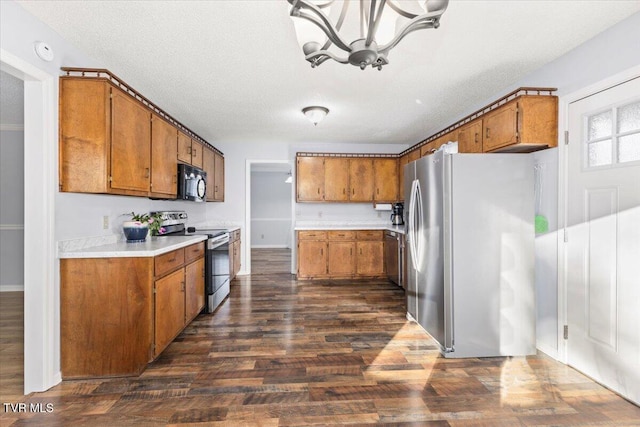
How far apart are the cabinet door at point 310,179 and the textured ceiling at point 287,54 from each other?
1.41 metres

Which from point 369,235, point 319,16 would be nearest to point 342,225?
point 369,235

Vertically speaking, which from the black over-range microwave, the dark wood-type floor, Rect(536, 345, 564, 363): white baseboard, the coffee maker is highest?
the black over-range microwave

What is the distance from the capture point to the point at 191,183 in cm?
372

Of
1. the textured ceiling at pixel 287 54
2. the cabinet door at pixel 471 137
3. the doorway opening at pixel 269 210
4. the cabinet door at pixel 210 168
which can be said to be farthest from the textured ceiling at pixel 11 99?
the doorway opening at pixel 269 210

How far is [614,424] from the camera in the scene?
5.63 feet

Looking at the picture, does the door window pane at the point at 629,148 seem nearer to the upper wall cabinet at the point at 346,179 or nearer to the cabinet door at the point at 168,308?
the cabinet door at the point at 168,308

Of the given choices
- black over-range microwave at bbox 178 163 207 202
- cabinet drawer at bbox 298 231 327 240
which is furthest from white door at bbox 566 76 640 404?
black over-range microwave at bbox 178 163 207 202

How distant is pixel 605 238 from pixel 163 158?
378cm

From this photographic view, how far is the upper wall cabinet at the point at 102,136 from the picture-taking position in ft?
6.97

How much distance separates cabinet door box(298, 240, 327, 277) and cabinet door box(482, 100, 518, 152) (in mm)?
2970

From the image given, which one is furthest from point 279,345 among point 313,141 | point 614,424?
point 313,141

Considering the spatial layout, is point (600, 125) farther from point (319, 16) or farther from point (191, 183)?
point (191, 183)

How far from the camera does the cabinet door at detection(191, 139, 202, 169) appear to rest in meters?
3.93

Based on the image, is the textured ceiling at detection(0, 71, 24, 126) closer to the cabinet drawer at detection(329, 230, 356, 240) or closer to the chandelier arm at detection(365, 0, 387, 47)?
the chandelier arm at detection(365, 0, 387, 47)
